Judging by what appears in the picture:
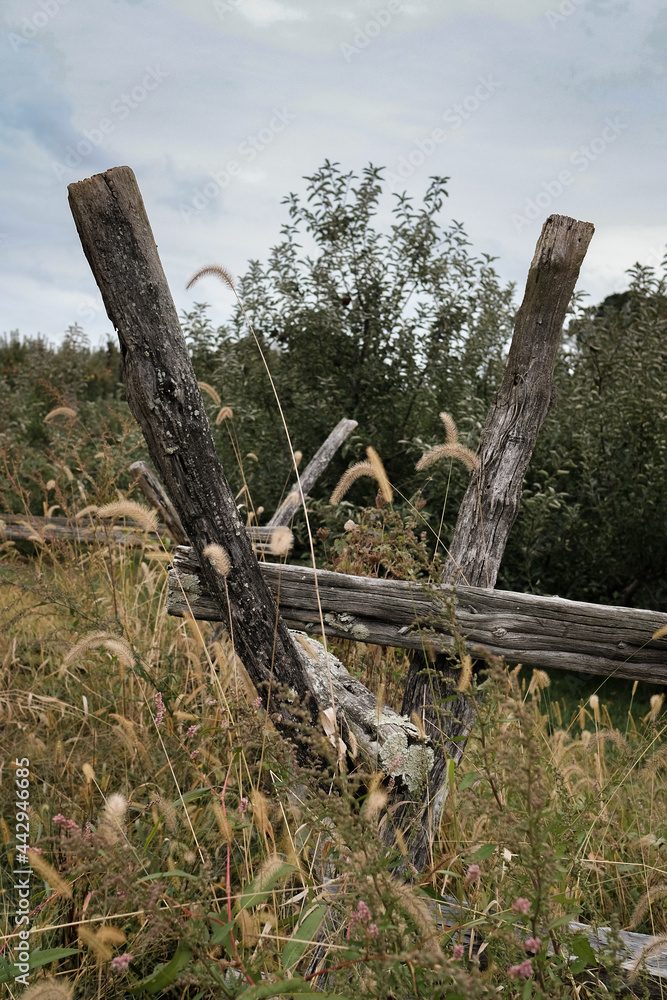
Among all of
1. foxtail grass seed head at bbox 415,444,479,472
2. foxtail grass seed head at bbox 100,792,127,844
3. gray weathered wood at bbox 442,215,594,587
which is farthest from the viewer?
gray weathered wood at bbox 442,215,594,587

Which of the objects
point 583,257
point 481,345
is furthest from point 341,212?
point 583,257

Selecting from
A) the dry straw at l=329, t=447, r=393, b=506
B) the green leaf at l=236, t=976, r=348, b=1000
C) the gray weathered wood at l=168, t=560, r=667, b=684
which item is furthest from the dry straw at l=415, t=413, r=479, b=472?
the green leaf at l=236, t=976, r=348, b=1000

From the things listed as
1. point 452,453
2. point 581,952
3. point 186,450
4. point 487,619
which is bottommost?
point 581,952

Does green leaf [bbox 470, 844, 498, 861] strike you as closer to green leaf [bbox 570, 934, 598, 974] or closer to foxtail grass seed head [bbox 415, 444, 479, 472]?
green leaf [bbox 570, 934, 598, 974]

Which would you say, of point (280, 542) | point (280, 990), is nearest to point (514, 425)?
point (280, 542)

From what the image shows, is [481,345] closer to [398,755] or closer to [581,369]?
[581,369]

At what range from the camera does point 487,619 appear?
8.73 feet

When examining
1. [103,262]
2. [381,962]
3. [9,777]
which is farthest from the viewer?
[9,777]

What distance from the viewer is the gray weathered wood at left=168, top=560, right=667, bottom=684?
8.70ft

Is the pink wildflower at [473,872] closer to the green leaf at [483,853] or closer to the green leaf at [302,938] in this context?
the green leaf at [483,853]

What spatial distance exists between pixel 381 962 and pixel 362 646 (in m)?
2.10

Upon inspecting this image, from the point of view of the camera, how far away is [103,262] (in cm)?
203

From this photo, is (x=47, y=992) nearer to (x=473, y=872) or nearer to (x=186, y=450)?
(x=473, y=872)

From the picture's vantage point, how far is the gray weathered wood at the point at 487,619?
2652mm
